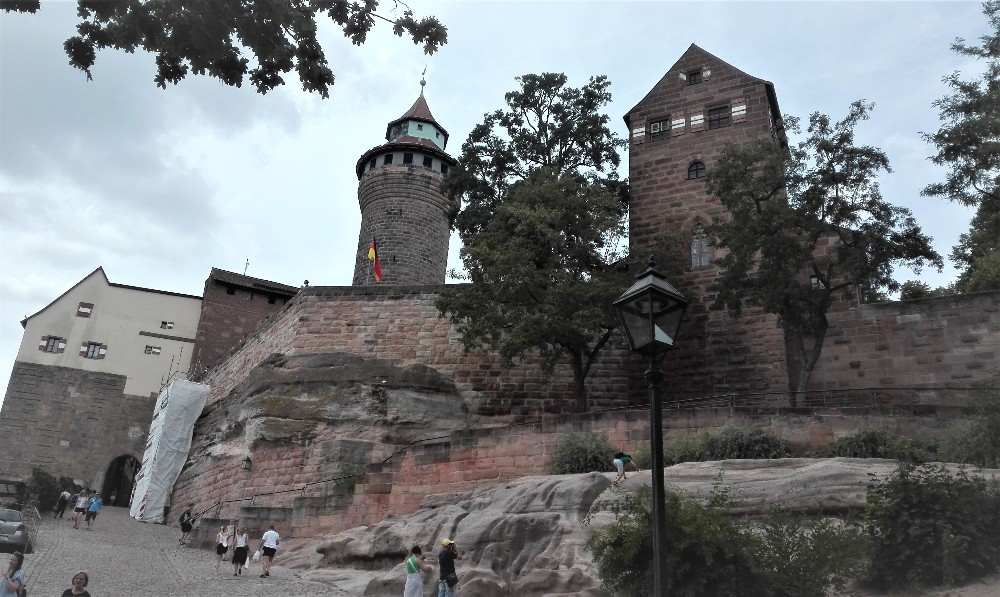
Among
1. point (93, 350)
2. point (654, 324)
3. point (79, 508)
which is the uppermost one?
point (93, 350)

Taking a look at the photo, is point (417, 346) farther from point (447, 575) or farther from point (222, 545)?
point (447, 575)

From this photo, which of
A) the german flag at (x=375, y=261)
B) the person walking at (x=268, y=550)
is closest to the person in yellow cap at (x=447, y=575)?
the person walking at (x=268, y=550)

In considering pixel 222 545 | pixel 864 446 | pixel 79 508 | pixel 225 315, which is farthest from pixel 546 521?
pixel 225 315

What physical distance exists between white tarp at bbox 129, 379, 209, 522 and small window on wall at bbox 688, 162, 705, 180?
66.8 feet

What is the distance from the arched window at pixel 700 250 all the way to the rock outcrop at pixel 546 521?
1019 centimetres

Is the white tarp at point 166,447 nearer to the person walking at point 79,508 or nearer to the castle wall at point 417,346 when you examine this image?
the castle wall at point 417,346

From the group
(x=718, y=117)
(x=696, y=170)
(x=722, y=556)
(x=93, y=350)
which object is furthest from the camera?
(x=93, y=350)

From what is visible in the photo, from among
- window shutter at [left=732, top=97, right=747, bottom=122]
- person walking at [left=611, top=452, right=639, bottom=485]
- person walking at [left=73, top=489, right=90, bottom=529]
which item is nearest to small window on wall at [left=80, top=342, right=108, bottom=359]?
person walking at [left=73, top=489, right=90, bottom=529]

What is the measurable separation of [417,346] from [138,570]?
446 inches

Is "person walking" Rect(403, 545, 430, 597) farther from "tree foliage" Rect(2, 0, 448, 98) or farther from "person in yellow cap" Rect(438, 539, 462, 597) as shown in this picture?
"tree foliage" Rect(2, 0, 448, 98)

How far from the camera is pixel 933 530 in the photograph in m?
10.2

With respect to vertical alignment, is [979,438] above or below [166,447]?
below

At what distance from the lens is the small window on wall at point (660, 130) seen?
26750 mm

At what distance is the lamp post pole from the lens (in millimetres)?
6562
